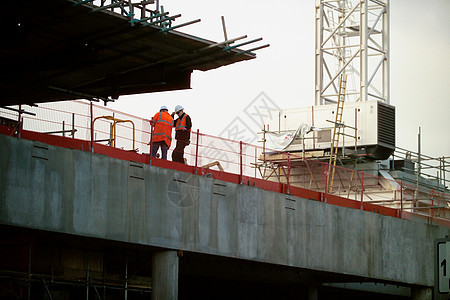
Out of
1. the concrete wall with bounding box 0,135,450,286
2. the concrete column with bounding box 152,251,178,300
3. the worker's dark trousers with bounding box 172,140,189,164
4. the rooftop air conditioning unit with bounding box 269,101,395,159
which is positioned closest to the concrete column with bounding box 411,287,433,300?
the concrete wall with bounding box 0,135,450,286

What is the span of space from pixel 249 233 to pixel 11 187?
9.23 m

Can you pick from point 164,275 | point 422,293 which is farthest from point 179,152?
point 422,293

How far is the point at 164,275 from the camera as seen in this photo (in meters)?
25.8

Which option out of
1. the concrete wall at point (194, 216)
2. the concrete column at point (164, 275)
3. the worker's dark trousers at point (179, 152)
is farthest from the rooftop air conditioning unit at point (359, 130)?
the concrete column at point (164, 275)

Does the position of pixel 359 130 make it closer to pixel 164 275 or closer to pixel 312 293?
pixel 312 293

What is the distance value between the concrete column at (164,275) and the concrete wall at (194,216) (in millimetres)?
457

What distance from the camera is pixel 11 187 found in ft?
70.0

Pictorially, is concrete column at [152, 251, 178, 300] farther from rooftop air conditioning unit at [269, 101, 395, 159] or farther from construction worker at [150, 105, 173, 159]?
rooftop air conditioning unit at [269, 101, 395, 159]

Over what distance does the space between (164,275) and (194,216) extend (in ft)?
6.63

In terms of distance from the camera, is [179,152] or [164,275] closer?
[164,275]

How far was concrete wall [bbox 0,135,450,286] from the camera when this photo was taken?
22.0 m

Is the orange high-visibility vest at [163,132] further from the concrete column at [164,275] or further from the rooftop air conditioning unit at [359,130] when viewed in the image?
the rooftop air conditioning unit at [359,130]

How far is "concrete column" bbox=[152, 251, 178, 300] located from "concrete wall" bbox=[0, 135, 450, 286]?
0.46m

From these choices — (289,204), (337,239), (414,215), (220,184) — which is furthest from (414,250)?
(220,184)
